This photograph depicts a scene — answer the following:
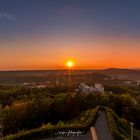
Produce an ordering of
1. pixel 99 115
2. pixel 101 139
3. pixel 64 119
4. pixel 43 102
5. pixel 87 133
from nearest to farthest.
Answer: pixel 101 139, pixel 87 133, pixel 99 115, pixel 64 119, pixel 43 102

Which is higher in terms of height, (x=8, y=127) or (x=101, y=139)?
(x=101, y=139)

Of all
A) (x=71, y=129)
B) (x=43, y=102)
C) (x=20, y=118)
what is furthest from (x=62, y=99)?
(x=71, y=129)

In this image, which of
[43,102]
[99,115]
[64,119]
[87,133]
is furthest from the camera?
[43,102]

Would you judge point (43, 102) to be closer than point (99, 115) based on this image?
No

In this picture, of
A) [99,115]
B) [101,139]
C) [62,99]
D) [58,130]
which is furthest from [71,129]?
[62,99]

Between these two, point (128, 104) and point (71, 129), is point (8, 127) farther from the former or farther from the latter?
point (128, 104)

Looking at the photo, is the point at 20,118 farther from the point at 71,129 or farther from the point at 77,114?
the point at 71,129
